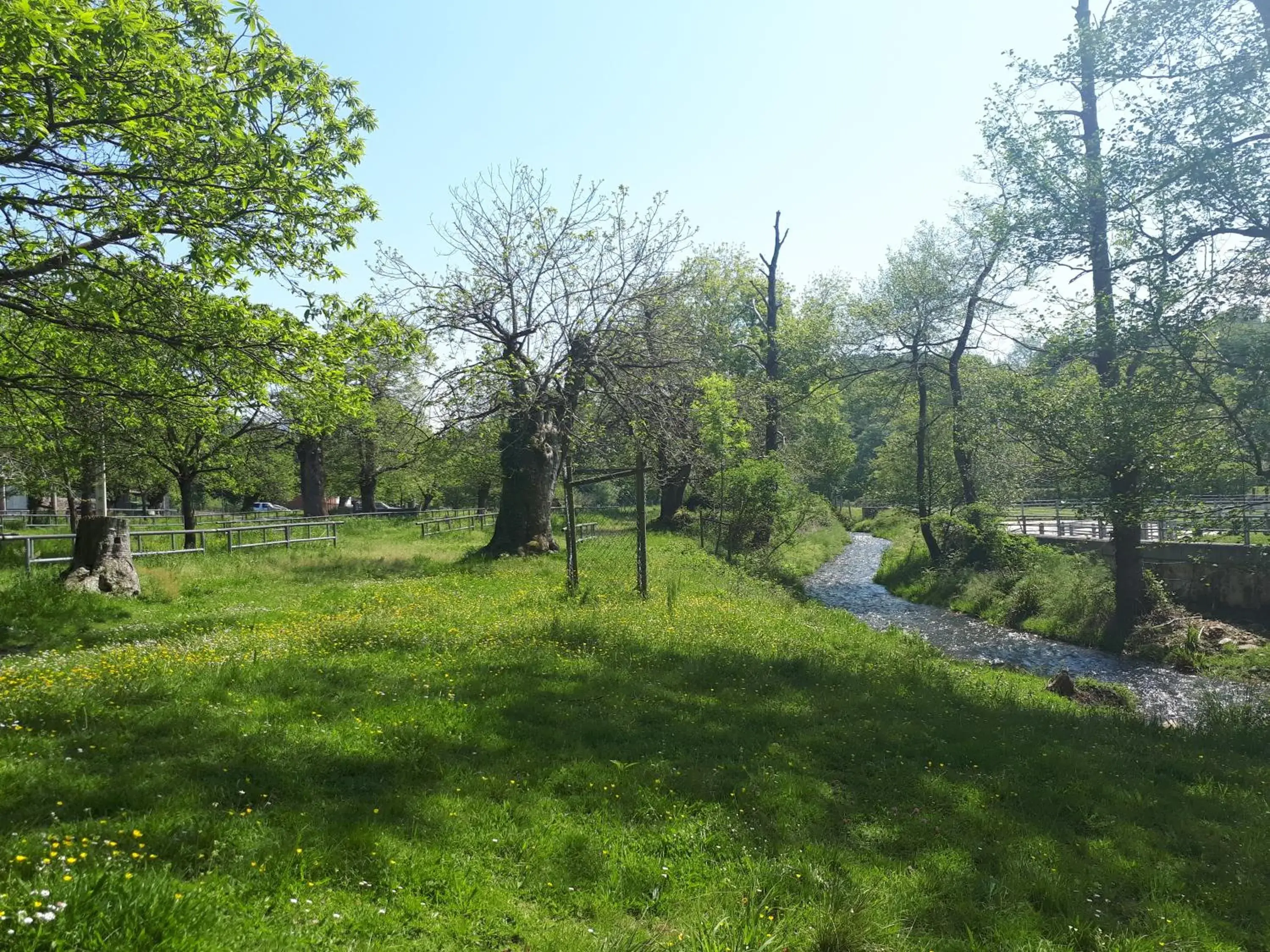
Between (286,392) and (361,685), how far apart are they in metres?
5.98

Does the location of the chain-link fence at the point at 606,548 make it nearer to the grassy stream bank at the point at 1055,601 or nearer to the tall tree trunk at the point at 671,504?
the tall tree trunk at the point at 671,504

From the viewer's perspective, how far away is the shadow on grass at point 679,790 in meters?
4.43

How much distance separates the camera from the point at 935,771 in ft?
22.0

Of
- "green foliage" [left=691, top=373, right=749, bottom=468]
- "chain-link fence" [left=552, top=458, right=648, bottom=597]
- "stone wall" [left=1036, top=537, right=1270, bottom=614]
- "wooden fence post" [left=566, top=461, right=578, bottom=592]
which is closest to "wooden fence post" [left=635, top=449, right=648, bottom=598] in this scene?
"chain-link fence" [left=552, top=458, right=648, bottom=597]

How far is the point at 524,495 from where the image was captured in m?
20.2

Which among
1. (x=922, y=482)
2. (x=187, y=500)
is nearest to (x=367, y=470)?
(x=187, y=500)

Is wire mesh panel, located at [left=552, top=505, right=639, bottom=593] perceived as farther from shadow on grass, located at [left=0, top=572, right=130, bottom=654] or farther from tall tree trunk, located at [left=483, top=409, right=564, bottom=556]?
shadow on grass, located at [left=0, top=572, right=130, bottom=654]

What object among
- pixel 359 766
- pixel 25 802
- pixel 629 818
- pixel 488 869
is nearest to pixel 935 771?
pixel 629 818

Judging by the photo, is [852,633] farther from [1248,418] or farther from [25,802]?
[25,802]

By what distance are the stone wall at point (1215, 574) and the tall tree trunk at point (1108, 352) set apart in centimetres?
126

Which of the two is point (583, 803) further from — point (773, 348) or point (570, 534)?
point (773, 348)

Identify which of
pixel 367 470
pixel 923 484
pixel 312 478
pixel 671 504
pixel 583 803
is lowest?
pixel 583 803

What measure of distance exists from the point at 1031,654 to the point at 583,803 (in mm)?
14958

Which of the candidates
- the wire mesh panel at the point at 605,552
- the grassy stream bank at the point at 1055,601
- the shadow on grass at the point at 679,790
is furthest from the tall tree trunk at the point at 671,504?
the shadow on grass at the point at 679,790
